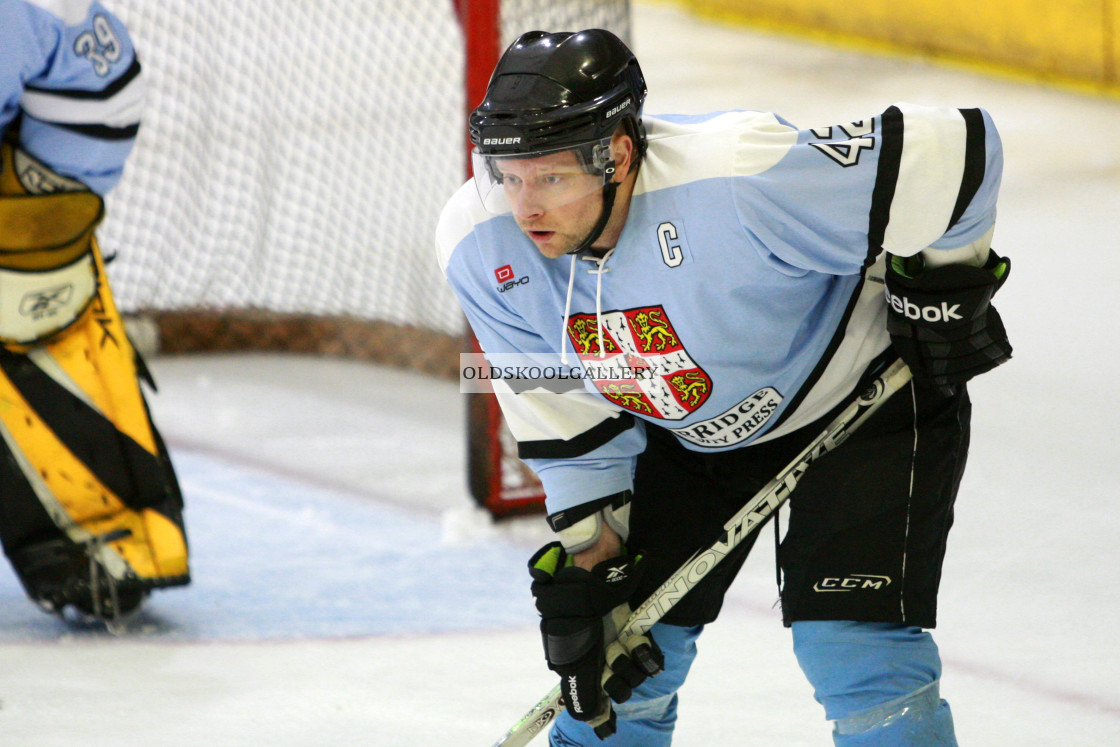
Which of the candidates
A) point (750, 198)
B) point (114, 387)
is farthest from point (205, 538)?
point (750, 198)

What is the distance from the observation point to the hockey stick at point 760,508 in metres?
1.74

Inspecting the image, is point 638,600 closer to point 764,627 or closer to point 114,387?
Result: point 764,627

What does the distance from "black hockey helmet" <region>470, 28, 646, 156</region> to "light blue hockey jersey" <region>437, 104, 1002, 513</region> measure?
92mm

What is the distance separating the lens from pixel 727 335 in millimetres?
1668

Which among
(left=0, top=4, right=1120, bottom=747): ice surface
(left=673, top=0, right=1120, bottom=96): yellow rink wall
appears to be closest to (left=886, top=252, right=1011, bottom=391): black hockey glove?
(left=0, top=4, right=1120, bottom=747): ice surface

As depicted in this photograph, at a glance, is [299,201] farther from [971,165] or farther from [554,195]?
[971,165]

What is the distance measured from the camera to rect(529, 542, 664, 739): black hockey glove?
69.6 inches

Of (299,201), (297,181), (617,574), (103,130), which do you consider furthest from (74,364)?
(297,181)

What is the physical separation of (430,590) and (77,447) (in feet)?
2.47

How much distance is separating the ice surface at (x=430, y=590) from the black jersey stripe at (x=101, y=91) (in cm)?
101

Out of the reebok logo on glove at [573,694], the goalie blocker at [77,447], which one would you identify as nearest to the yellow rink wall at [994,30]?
the goalie blocker at [77,447]

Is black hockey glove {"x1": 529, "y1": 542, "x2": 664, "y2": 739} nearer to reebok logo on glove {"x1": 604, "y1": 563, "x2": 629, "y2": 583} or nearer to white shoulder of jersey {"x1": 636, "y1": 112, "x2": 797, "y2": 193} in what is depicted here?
reebok logo on glove {"x1": 604, "y1": 563, "x2": 629, "y2": 583}

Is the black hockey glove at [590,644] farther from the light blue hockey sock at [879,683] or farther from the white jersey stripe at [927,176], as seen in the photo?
the white jersey stripe at [927,176]

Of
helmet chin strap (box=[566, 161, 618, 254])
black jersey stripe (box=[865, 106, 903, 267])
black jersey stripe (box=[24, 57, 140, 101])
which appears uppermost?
black jersey stripe (box=[865, 106, 903, 267])
